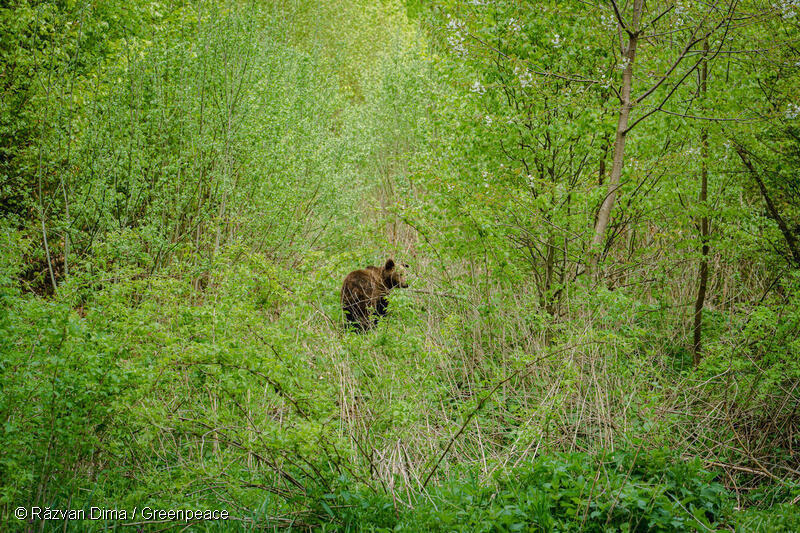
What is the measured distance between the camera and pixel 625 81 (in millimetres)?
6332

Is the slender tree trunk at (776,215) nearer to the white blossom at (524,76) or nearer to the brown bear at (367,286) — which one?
the white blossom at (524,76)

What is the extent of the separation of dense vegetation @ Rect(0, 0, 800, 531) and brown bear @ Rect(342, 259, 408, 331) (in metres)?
0.43

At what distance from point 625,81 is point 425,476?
464 centimetres

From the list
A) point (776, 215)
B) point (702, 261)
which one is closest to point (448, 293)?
point (702, 261)

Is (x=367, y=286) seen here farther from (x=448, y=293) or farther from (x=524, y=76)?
(x=524, y=76)

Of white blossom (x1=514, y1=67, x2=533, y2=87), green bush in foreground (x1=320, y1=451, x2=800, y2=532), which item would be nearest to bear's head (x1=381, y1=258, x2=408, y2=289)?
white blossom (x1=514, y1=67, x2=533, y2=87)

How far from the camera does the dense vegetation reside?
3871mm

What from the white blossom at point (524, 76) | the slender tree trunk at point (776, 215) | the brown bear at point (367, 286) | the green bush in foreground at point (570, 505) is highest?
the white blossom at point (524, 76)

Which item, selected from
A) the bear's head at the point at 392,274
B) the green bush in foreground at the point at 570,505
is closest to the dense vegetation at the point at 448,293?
the green bush in foreground at the point at 570,505

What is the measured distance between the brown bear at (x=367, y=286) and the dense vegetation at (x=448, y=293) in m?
0.43

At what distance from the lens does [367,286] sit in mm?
8688

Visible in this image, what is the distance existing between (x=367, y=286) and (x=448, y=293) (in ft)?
6.03

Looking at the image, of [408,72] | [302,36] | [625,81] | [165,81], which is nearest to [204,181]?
[165,81]

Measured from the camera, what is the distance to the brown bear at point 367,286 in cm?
857
